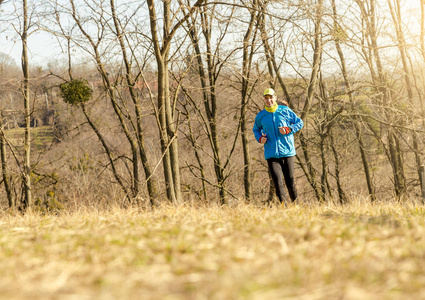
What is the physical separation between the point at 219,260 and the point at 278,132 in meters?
4.19

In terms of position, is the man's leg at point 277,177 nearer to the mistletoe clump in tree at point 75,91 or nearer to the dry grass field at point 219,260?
the dry grass field at point 219,260

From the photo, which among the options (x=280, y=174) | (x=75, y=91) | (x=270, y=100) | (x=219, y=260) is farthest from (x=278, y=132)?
(x=75, y=91)

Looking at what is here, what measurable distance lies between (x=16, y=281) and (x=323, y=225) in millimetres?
2480

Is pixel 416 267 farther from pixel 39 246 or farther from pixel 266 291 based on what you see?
pixel 39 246

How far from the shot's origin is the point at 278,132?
21.4 feet

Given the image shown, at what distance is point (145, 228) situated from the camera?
370 cm

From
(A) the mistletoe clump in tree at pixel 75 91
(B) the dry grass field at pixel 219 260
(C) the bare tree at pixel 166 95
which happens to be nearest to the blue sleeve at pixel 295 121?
(C) the bare tree at pixel 166 95

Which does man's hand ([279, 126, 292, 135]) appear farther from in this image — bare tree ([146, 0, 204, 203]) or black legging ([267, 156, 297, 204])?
bare tree ([146, 0, 204, 203])

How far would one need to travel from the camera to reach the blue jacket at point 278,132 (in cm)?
649

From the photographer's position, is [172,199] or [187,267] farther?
[172,199]

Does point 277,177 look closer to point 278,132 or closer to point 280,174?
point 280,174

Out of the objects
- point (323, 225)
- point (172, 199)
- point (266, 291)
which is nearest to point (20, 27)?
point (172, 199)

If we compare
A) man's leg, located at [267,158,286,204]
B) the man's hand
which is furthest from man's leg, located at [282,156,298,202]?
the man's hand

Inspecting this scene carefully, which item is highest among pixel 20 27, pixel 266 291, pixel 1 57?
pixel 20 27
